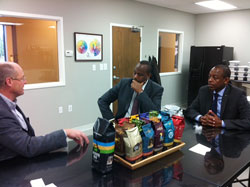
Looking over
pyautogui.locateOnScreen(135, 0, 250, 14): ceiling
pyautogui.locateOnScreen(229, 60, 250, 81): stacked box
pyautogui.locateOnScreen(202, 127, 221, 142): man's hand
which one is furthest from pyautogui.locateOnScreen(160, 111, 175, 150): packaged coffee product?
pyautogui.locateOnScreen(229, 60, 250, 81): stacked box

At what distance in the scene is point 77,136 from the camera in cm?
142

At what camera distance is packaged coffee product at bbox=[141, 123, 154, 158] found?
1.21 m

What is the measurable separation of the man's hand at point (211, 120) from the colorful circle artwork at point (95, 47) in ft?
8.95

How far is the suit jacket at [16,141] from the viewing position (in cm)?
117

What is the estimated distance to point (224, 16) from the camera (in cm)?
595

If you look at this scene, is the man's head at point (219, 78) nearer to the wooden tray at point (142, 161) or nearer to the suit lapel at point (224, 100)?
the suit lapel at point (224, 100)

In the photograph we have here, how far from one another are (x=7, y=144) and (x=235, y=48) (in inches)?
236

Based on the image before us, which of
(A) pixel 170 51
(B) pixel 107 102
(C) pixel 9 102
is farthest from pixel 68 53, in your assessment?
(A) pixel 170 51

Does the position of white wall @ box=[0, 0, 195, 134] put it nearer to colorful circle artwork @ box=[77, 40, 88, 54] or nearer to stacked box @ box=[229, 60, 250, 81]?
colorful circle artwork @ box=[77, 40, 88, 54]

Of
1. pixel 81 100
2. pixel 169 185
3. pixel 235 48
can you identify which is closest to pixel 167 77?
pixel 235 48

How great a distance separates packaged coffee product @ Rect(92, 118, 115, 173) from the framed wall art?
10.1 feet

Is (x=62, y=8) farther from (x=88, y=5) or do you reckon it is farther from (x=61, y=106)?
(x=61, y=106)

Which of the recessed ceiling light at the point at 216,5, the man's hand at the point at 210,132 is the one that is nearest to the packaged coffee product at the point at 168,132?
the man's hand at the point at 210,132

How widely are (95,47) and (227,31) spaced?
3.72 metres
